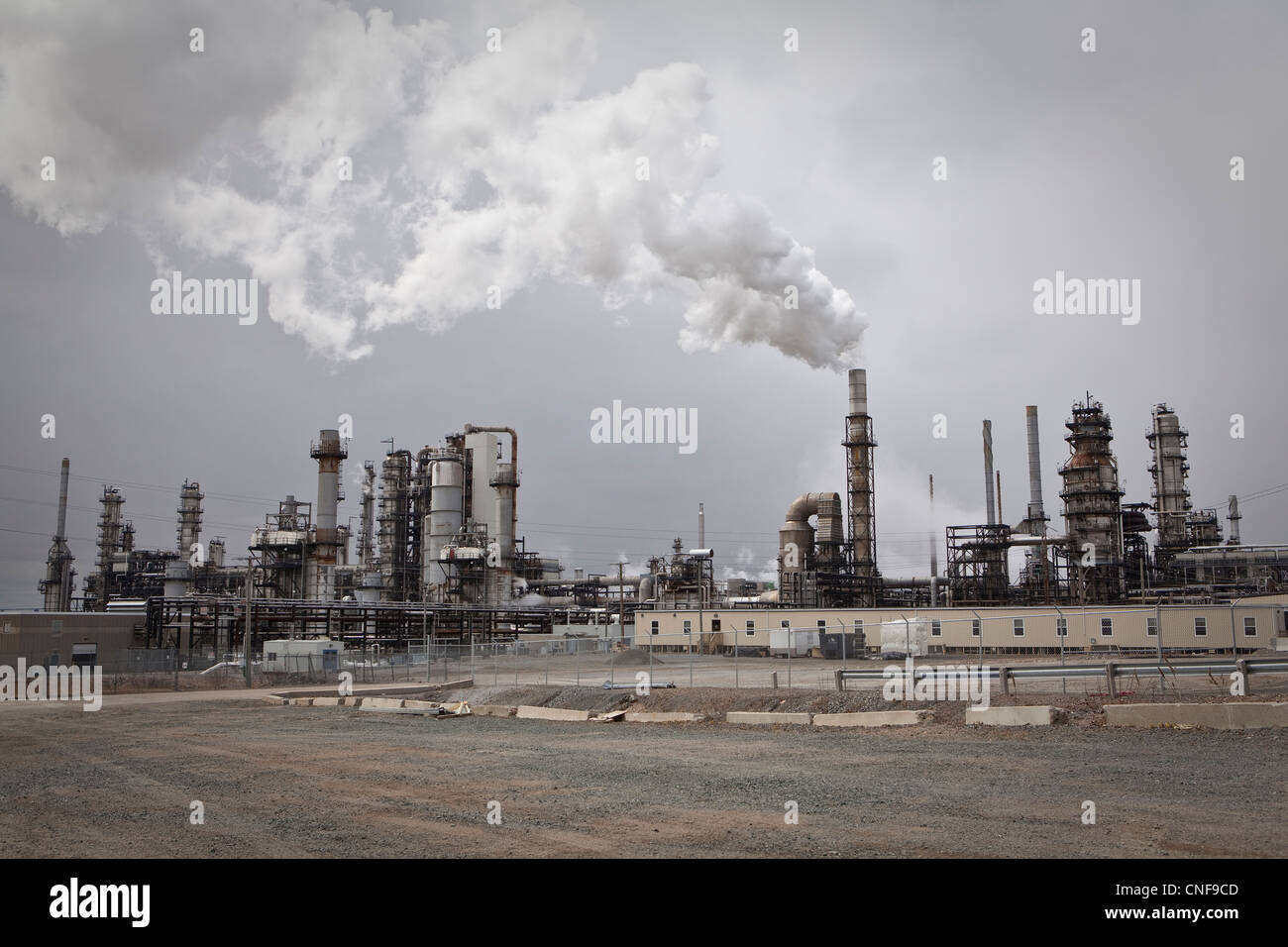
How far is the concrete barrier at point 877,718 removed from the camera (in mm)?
21516

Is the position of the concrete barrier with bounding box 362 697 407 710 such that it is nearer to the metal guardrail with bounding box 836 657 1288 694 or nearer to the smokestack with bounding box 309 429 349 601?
the metal guardrail with bounding box 836 657 1288 694

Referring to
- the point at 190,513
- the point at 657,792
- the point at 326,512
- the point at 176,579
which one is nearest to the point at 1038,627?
the point at 657,792

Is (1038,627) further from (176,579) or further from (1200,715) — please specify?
(176,579)

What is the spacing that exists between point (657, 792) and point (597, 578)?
75.5m

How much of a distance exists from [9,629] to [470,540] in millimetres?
34527

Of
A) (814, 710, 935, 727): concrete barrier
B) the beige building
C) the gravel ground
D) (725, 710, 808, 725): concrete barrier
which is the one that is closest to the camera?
the gravel ground

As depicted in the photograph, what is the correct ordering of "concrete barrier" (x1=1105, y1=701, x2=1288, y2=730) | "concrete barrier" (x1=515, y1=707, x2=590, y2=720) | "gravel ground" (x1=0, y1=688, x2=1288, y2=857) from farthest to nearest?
"concrete barrier" (x1=515, y1=707, x2=590, y2=720) → "concrete barrier" (x1=1105, y1=701, x2=1288, y2=730) → "gravel ground" (x1=0, y1=688, x2=1288, y2=857)

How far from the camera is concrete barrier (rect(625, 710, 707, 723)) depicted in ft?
81.7

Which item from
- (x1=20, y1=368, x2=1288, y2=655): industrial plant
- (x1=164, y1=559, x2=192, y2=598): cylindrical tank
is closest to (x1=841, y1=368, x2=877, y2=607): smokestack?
(x1=20, y1=368, x2=1288, y2=655): industrial plant

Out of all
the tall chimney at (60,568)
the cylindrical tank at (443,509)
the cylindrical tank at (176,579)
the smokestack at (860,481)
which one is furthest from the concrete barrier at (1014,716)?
the tall chimney at (60,568)

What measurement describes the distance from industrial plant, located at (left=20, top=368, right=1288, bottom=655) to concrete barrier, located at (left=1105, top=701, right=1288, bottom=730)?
33.5 meters
